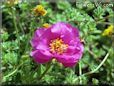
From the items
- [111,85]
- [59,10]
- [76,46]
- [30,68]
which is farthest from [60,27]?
[59,10]

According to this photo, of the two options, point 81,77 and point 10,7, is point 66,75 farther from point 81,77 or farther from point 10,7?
point 10,7

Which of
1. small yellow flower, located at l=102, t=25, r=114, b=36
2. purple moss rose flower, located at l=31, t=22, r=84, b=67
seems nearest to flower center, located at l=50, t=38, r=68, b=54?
purple moss rose flower, located at l=31, t=22, r=84, b=67

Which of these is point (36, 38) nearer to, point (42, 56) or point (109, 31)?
point (42, 56)

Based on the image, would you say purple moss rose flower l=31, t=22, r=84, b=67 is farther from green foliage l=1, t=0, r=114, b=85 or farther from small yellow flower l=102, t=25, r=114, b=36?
small yellow flower l=102, t=25, r=114, b=36

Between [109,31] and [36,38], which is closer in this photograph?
[36,38]

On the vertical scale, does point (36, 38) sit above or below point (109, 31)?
above

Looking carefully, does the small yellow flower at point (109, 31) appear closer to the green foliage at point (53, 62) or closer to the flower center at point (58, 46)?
the green foliage at point (53, 62)

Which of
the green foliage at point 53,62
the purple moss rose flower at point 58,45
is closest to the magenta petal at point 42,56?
the purple moss rose flower at point 58,45

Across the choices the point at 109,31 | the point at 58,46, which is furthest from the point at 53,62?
the point at 109,31
